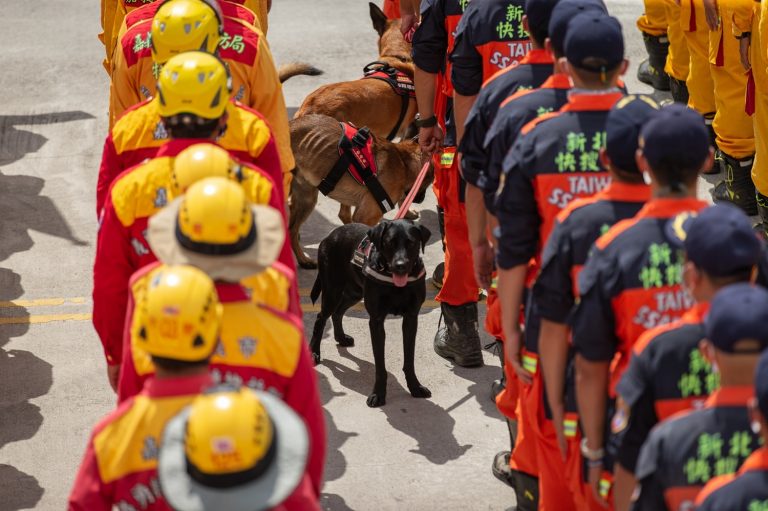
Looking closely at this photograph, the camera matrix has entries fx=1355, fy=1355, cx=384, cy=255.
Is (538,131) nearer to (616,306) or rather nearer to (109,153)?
(616,306)

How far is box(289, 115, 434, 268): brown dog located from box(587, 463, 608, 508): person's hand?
4417mm

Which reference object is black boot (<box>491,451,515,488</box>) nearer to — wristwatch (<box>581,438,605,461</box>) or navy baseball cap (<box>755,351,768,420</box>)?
wristwatch (<box>581,438,605,461</box>)

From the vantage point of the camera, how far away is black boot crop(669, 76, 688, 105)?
35.3 feet

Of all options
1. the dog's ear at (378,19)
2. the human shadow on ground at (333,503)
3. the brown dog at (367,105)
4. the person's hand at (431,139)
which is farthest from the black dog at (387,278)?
the dog's ear at (378,19)

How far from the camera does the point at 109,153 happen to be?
5859 mm

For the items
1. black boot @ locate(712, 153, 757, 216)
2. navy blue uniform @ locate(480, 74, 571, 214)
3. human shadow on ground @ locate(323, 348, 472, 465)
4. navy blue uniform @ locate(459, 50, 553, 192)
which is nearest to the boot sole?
human shadow on ground @ locate(323, 348, 472, 465)

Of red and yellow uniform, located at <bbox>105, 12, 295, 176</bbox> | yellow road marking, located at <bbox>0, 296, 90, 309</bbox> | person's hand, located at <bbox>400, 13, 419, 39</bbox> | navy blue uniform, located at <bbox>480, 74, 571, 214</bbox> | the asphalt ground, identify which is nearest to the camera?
navy blue uniform, located at <bbox>480, 74, 571, 214</bbox>

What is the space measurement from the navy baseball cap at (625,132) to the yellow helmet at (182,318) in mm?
1527

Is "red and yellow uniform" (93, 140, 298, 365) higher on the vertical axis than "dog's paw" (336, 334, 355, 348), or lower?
higher

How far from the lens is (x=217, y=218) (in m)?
3.97

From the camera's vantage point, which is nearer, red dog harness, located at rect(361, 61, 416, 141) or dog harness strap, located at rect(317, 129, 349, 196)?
dog harness strap, located at rect(317, 129, 349, 196)

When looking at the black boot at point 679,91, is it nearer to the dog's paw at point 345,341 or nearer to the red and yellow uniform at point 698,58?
the red and yellow uniform at point 698,58

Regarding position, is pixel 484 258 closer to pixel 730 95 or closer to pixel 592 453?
pixel 592 453

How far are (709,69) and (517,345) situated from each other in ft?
18.2
